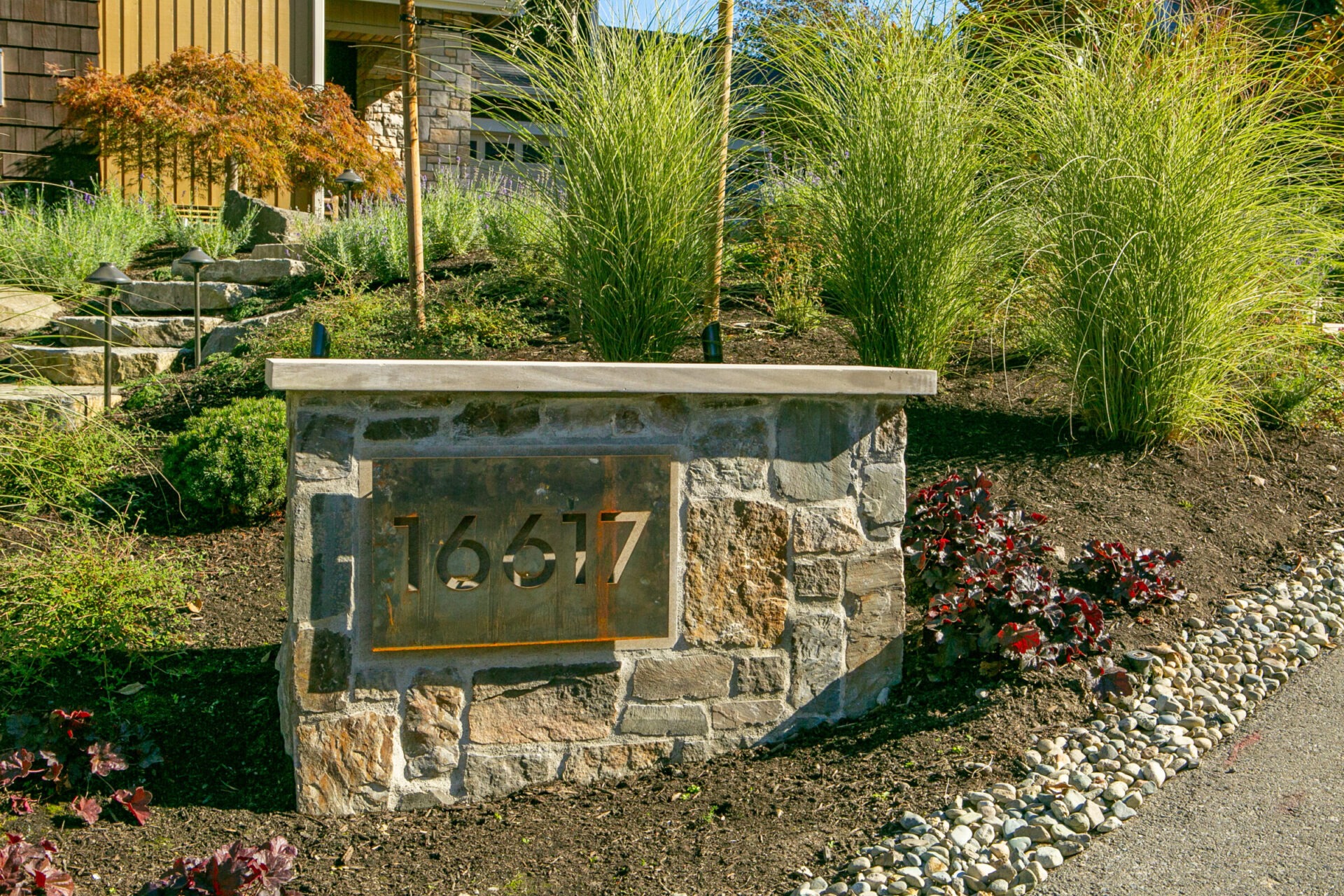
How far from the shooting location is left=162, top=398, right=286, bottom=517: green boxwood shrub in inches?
174

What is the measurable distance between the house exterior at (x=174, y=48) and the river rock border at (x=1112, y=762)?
7048 millimetres

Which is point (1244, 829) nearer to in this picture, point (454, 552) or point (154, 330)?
point (454, 552)

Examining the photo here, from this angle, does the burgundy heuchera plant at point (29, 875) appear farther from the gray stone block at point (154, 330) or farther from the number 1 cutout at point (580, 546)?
the gray stone block at point (154, 330)

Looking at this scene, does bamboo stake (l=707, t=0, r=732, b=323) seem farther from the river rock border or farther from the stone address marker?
the river rock border

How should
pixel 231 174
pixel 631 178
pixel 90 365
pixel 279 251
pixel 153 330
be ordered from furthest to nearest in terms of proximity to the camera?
pixel 231 174
pixel 279 251
pixel 153 330
pixel 90 365
pixel 631 178

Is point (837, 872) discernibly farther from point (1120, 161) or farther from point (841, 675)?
point (1120, 161)

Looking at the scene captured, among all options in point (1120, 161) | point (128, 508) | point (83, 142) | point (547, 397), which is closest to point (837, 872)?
point (547, 397)

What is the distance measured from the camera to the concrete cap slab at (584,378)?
107 inches

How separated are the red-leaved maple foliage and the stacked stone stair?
2296 millimetres

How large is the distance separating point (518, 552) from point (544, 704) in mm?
425

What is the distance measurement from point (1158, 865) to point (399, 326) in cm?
440

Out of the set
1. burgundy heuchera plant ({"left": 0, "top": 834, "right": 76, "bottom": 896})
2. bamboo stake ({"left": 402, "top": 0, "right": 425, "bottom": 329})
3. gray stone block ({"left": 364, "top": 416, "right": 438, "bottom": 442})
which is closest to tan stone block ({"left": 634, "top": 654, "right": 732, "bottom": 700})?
gray stone block ({"left": 364, "top": 416, "right": 438, "bottom": 442})

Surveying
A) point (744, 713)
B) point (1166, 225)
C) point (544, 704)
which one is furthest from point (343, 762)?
point (1166, 225)

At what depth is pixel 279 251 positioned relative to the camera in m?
8.20
